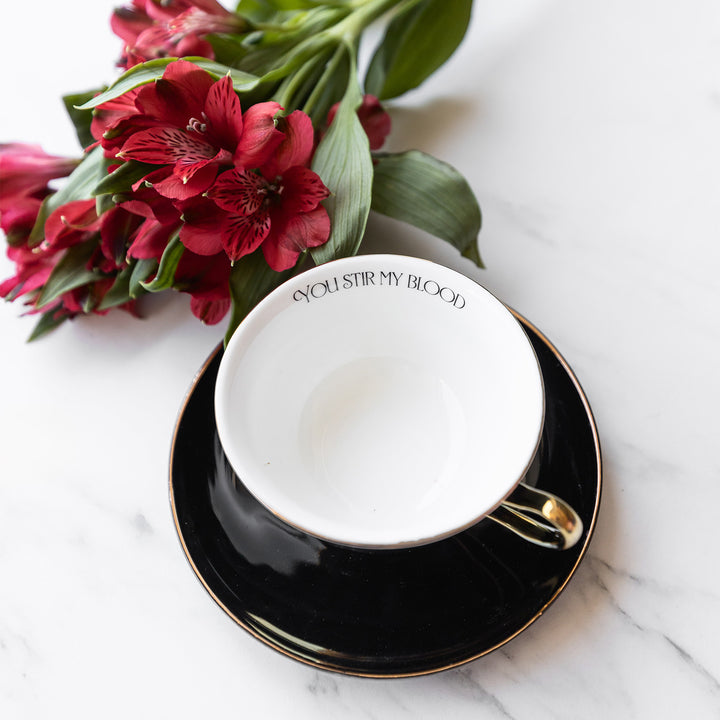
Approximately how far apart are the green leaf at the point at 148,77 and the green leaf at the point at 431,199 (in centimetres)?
12

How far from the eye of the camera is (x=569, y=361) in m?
0.56

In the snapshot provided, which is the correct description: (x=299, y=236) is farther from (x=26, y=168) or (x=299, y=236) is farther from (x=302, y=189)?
(x=26, y=168)

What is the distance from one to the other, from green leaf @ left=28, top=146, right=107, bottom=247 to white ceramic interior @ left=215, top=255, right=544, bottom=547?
161mm

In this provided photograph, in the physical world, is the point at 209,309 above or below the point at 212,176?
below

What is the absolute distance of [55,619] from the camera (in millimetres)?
507

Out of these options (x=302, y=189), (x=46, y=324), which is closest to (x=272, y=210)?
(x=302, y=189)

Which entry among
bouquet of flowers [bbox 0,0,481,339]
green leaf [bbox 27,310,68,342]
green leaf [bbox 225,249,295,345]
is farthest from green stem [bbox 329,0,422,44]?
green leaf [bbox 27,310,68,342]

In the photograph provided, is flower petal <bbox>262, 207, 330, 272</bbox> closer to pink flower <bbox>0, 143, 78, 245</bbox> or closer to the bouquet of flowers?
the bouquet of flowers

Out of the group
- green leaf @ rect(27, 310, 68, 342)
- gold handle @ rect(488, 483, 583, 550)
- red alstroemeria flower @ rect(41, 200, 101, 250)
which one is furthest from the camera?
green leaf @ rect(27, 310, 68, 342)

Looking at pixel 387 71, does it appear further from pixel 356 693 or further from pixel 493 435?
pixel 356 693

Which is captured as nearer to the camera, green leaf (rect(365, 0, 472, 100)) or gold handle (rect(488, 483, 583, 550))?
gold handle (rect(488, 483, 583, 550))

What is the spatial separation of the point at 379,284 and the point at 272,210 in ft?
0.29

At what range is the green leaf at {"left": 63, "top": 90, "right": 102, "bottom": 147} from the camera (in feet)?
1.72

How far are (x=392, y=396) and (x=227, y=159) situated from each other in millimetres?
212
